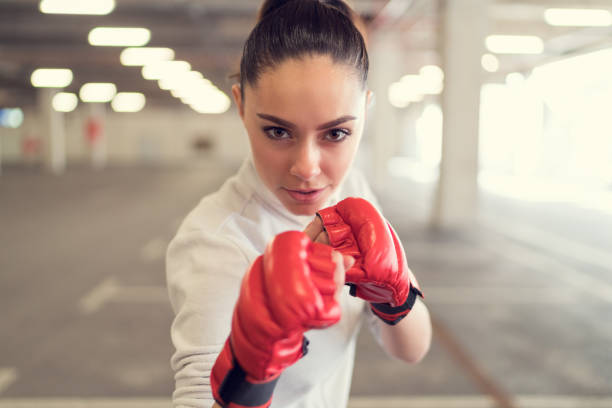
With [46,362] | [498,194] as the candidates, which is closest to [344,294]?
[46,362]

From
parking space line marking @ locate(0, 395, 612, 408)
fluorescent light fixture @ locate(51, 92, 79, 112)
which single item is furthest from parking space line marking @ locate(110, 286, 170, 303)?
fluorescent light fixture @ locate(51, 92, 79, 112)

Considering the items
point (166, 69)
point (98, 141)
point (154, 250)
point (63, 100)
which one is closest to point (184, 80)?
point (166, 69)

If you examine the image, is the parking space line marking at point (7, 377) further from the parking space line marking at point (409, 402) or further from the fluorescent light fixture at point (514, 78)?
the fluorescent light fixture at point (514, 78)

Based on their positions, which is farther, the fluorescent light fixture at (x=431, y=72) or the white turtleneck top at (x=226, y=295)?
the fluorescent light fixture at (x=431, y=72)

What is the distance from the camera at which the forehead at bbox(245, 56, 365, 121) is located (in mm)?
743

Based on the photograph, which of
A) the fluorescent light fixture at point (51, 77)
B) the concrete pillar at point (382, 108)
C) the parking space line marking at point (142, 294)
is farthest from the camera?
the fluorescent light fixture at point (51, 77)

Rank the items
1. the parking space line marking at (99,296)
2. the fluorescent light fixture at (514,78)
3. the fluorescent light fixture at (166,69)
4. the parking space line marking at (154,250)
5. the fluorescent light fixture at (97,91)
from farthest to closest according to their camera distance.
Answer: the fluorescent light fixture at (97,91), the fluorescent light fixture at (514,78), the fluorescent light fixture at (166,69), the parking space line marking at (154,250), the parking space line marking at (99,296)

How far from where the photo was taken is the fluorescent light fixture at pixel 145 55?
37.2 feet

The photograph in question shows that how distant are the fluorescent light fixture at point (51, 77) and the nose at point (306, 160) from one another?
17.2 meters

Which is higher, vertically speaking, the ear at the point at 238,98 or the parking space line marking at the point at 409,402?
the ear at the point at 238,98

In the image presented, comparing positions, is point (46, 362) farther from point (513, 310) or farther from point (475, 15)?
point (475, 15)

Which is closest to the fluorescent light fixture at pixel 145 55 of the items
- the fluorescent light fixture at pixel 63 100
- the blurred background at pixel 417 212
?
the blurred background at pixel 417 212

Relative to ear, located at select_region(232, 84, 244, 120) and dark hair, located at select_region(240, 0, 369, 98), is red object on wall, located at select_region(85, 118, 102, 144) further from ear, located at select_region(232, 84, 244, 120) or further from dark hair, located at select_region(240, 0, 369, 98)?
dark hair, located at select_region(240, 0, 369, 98)

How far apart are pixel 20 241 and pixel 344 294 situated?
247 inches
